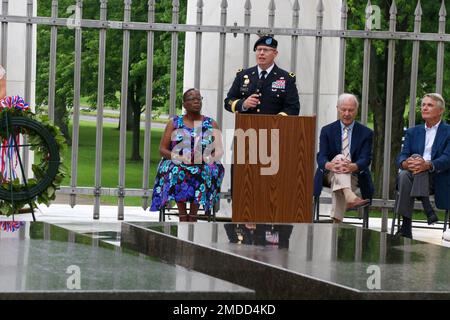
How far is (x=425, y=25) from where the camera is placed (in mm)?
21172

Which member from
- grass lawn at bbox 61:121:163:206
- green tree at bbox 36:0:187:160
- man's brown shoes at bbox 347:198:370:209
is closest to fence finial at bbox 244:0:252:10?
man's brown shoes at bbox 347:198:370:209

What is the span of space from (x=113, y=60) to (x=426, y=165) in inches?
695

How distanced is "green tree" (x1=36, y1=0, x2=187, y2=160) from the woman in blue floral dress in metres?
13.5

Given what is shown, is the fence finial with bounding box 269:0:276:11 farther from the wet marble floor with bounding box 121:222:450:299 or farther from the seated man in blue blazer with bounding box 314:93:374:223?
the wet marble floor with bounding box 121:222:450:299

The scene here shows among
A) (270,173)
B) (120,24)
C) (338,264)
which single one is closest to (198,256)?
(338,264)

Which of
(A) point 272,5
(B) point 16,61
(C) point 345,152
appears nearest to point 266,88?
(C) point 345,152

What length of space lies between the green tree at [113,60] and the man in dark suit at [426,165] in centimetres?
1392

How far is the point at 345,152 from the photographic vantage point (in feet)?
39.3

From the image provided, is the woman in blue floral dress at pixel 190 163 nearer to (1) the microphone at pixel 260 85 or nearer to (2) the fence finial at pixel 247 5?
(1) the microphone at pixel 260 85

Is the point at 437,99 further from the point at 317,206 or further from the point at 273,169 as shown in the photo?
the point at 273,169

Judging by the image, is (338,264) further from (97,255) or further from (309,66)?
(309,66)

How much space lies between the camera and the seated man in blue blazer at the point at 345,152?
11891 mm

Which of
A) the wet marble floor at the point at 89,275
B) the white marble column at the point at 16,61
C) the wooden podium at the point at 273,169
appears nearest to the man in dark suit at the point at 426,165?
the wooden podium at the point at 273,169

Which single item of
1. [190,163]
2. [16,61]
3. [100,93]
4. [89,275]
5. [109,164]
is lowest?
[109,164]
